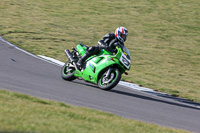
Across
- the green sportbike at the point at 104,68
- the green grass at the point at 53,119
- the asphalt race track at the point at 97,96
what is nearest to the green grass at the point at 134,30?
the asphalt race track at the point at 97,96

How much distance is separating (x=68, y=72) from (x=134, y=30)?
13.2m

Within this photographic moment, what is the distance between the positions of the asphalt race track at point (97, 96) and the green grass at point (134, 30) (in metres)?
2.04

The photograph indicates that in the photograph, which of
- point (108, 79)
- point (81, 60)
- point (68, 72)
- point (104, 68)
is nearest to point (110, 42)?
point (104, 68)

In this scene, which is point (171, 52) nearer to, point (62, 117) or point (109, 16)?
point (109, 16)

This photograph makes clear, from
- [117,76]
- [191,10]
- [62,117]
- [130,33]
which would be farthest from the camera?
[191,10]

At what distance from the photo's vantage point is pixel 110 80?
10.1 meters

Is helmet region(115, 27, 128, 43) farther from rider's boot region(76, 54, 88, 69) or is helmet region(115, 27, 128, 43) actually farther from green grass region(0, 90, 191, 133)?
green grass region(0, 90, 191, 133)

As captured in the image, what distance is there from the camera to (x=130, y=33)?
23.0 meters

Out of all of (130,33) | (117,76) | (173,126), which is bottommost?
(173,126)

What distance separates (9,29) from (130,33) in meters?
7.50

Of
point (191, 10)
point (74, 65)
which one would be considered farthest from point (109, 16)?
point (74, 65)

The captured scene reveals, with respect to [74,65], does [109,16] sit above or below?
above

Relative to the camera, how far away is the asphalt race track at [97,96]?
8.23 m

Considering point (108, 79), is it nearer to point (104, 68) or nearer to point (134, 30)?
point (104, 68)
